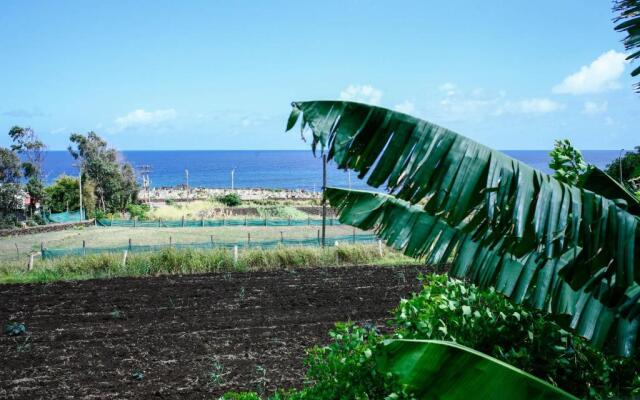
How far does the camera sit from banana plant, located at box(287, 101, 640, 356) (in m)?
2.21

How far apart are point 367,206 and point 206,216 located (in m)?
37.5

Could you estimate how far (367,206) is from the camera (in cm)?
349

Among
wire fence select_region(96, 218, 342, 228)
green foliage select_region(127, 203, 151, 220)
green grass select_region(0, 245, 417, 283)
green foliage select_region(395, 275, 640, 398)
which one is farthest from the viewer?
green foliage select_region(127, 203, 151, 220)

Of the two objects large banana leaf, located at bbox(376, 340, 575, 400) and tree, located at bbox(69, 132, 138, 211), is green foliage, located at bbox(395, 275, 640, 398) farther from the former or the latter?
tree, located at bbox(69, 132, 138, 211)

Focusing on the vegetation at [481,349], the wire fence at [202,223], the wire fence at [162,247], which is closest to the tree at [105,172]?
the wire fence at [202,223]

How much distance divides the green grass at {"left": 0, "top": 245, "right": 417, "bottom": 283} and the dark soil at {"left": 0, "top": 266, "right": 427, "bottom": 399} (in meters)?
0.95

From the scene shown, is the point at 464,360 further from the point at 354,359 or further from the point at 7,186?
the point at 7,186

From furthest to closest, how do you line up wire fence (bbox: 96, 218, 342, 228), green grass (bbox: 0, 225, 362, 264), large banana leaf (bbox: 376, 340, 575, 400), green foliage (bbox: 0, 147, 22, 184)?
green foliage (bbox: 0, 147, 22, 184) < wire fence (bbox: 96, 218, 342, 228) < green grass (bbox: 0, 225, 362, 264) < large banana leaf (bbox: 376, 340, 575, 400)

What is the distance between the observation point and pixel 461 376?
2.07 metres

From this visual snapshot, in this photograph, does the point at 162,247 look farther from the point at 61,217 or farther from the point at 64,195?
the point at 64,195

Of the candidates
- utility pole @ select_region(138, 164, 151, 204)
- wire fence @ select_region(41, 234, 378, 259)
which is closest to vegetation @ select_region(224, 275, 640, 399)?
wire fence @ select_region(41, 234, 378, 259)

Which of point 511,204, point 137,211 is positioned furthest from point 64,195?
point 511,204

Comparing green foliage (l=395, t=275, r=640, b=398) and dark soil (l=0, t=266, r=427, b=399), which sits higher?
green foliage (l=395, t=275, r=640, b=398)

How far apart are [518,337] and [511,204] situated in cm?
193
